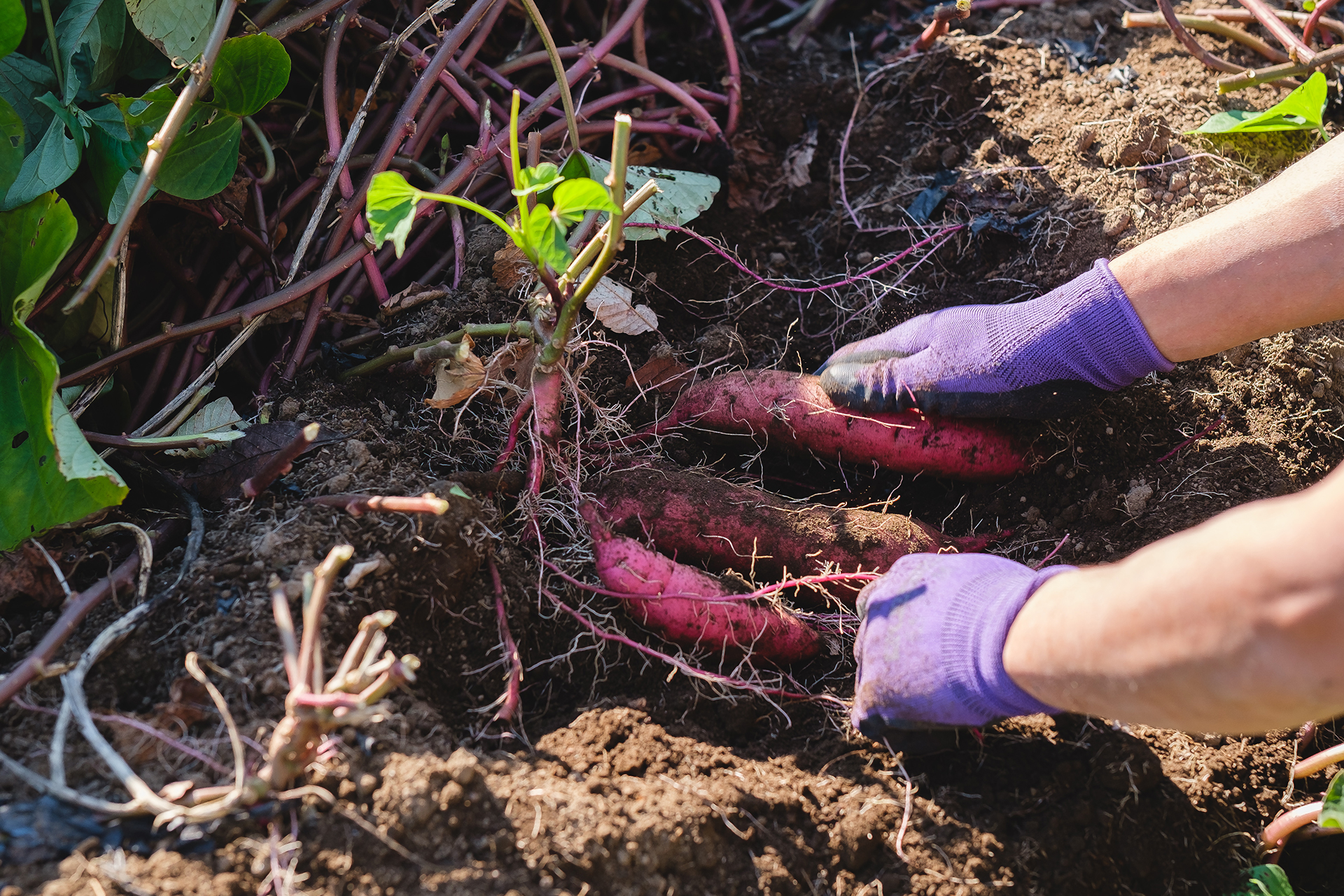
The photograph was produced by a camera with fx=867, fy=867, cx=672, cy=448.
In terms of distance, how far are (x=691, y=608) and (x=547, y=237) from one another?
1.80ft

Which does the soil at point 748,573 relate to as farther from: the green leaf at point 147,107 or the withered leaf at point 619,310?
the green leaf at point 147,107

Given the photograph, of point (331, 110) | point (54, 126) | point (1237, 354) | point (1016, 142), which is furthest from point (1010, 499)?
point (54, 126)

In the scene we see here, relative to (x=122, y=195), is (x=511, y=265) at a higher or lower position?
lower

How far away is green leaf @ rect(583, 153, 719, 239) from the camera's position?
1.52 meters

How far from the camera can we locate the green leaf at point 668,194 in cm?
152

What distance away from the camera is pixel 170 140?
109 cm

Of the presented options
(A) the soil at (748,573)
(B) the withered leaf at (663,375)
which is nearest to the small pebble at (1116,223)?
(A) the soil at (748,573)

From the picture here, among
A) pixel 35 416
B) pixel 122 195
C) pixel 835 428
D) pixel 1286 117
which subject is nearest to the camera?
pixel 35 416

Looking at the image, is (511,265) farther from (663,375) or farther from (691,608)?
(691,608)

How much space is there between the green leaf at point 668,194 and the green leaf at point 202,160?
560 millimetres

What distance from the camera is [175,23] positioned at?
3.77ft

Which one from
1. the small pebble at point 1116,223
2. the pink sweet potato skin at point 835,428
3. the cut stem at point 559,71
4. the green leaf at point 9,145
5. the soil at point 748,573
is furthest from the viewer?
the small pebble at point 1116,223

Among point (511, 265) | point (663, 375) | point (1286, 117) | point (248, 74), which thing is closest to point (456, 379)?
point (511, 265)

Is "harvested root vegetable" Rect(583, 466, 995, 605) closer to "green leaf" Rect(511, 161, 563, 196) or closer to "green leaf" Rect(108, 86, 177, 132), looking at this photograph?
"green leaf" Rect(511, 161, 563, 196)
